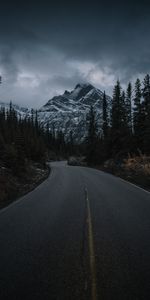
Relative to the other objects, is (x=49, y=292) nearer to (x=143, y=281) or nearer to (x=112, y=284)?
(x=112, y=284)

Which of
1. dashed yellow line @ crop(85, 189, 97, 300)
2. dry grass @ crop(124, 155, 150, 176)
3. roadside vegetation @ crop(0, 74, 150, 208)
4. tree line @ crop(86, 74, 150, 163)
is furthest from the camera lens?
tree line @ crop(86, 74, 150, 163)

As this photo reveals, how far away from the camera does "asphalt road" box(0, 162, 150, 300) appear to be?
3.62 meters

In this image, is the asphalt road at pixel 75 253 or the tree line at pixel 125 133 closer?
the asphalt road at pixel 75 253

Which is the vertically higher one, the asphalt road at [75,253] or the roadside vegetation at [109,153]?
the roadside vegetation at [109,153]

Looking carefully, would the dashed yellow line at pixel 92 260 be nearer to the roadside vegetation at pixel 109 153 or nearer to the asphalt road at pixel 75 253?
the asphalt road at pixel 75 253

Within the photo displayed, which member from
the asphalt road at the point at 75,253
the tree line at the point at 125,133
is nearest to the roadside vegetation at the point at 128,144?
the tree line at the point at 125,133

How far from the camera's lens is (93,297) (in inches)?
134

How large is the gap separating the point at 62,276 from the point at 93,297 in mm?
779

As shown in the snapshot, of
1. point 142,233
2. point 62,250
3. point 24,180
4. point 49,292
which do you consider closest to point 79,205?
point 142,233

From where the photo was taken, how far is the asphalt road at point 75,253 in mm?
3615

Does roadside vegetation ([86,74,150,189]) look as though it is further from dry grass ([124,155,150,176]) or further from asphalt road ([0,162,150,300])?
asphalt road ([0,162,150,300])

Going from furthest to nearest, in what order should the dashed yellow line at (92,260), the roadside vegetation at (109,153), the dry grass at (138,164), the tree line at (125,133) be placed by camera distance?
the tree line at (125,133), the dry grass at (138,164), the roadside vegetation at (109,153), the dashed yellow line at (92,260)

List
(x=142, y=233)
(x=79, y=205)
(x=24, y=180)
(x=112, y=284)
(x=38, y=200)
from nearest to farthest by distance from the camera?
(x=112, y=284) → (x=142, y=233) → (x=79, y=205) → (x=38, y=200) → (x=24, y=180)

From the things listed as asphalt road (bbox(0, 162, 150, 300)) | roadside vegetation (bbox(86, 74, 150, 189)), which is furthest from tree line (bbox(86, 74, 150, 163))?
asphalt road (bbox(0, 162, 150, 300))
